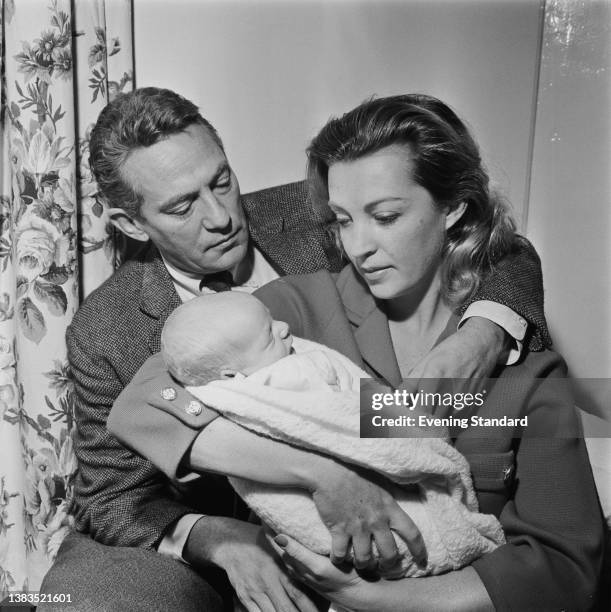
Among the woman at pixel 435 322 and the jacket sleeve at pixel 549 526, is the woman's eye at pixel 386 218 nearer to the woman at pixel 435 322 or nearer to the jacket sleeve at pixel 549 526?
the woman at pixel 435 322

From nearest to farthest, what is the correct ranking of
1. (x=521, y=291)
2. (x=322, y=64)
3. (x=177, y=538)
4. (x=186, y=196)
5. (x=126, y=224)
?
(x=521, y=291) → (x=177, y=538) → (x=186, y=196) → (x=126, y=224) → (x=322, y=64)

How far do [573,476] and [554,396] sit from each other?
141 millimetres

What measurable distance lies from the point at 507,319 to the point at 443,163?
32 centimetres

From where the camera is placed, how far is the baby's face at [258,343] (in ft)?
3.44

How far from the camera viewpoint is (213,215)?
1628 mm

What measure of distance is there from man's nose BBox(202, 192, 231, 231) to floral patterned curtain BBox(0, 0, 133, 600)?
35 centimetres

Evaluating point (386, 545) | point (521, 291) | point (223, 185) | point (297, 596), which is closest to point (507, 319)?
point (521, 291)

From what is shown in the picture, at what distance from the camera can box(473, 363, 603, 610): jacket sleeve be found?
1158 millimetres

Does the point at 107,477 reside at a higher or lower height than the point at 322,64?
lower

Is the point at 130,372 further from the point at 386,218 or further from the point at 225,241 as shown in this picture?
the point at 386,218

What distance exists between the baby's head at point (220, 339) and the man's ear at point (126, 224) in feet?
2.32

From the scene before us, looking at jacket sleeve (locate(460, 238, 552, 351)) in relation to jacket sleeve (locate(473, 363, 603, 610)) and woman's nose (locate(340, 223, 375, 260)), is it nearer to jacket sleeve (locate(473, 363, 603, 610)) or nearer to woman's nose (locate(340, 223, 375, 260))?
jacket sleeve (locate(473, 363, 603, 610))

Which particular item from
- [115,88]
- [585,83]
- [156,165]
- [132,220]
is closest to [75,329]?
[132,220]

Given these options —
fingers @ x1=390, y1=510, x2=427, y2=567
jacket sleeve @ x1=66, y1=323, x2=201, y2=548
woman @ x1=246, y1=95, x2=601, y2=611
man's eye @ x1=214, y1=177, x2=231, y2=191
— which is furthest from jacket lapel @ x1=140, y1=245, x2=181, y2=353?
fingers @ x1=390, y1=510, x2=427, y2=567
